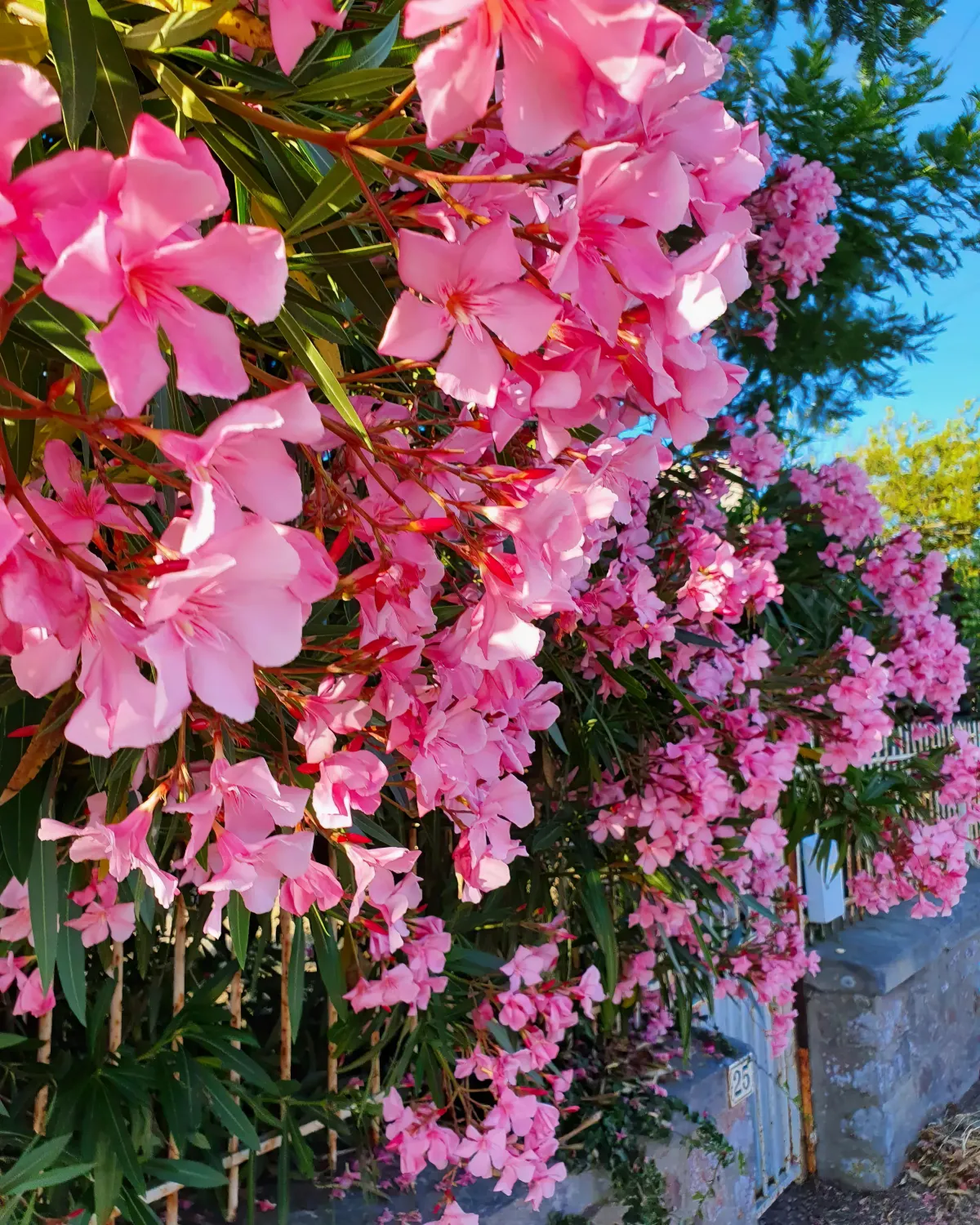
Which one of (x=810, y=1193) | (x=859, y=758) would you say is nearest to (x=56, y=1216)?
(x=859, y=758)

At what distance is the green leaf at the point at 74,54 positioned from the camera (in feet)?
1.36

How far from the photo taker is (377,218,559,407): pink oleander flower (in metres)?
0.41

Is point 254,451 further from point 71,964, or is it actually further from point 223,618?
point 71,964

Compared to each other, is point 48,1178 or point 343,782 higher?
point 343,782

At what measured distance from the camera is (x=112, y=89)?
17.6 inches

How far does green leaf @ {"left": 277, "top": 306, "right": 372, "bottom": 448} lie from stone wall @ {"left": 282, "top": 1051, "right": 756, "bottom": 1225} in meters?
1.76

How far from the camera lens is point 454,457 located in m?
0.60

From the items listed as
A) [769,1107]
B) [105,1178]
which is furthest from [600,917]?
[769,1107]

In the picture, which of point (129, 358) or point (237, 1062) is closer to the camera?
point (129, 358)

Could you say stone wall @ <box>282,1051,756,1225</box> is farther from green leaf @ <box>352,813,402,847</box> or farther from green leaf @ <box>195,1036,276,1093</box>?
green leaf @ <box>352,813,402,847</box>

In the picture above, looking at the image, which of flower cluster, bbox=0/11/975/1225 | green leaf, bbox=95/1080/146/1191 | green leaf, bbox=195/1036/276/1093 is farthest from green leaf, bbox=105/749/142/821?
green leaf, bbox=195/1036/276/1093

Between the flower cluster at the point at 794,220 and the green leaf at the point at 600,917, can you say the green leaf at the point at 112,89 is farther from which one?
the flower cluster at the point at 794,220

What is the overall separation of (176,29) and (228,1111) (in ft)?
4.81

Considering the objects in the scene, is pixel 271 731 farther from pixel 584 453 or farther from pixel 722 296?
pixel 722 296
